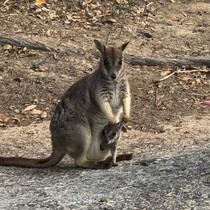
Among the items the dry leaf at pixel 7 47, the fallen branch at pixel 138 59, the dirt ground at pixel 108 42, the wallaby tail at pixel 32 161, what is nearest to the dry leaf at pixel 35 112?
the dirt ground at pixel 108 42

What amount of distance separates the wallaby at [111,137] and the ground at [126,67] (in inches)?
15.6

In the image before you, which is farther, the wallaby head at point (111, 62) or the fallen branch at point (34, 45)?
the fallen branch at point (34, 45)

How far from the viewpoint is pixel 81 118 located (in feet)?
22.0

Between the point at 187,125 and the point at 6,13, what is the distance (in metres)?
5.34

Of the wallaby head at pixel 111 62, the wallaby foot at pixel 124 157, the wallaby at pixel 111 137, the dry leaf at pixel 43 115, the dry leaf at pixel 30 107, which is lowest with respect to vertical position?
the wallaby foot at pixel 124 157

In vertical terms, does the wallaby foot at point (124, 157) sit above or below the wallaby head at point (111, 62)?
below

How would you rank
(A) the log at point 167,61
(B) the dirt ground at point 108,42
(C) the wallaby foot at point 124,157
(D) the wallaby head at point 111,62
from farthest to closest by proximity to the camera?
(A) the log at point 167,61
(B) the dirt ground at point 108,42
(C) the wallaby foot at point 124,157
(D) the wallaby head at point 111,62

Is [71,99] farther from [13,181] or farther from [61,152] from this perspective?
[13,181]

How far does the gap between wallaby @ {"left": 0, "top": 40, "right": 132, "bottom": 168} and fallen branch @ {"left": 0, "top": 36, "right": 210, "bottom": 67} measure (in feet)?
13.3

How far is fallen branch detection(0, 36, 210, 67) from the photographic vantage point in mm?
10906

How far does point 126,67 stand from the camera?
35.4ft

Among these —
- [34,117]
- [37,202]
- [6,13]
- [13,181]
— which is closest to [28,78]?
[34,117]

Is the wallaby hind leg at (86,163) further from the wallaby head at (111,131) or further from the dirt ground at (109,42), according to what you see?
the dirt ground at (109,42)

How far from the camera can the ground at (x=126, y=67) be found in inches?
322
